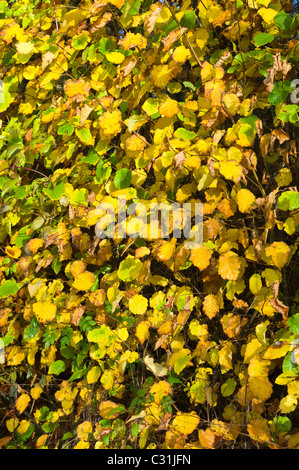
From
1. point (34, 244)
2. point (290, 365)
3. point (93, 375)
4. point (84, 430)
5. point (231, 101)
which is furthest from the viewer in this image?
point (34, 244)

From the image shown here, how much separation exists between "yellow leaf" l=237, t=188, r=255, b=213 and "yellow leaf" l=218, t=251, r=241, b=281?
17cm

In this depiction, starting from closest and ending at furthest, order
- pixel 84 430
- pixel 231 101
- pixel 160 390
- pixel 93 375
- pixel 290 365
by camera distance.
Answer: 1. pixel 290 365
2. pixel 231 101
3. pixel 160 390
4. pixel 84 430
5. pixel 93 375

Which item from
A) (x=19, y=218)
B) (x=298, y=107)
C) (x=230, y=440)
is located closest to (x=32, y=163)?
(x=19, y=218)

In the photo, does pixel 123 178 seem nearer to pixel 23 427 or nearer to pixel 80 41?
pixel 80 41

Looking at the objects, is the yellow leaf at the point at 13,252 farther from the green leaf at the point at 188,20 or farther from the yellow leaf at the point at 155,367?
the green leaf at the point at 188,20

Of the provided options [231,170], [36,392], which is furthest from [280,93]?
[36,392]

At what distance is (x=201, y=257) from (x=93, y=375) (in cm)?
76

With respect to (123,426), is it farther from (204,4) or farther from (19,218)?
(204,4)

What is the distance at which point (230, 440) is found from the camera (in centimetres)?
154

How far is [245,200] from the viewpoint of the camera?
1.52 meters

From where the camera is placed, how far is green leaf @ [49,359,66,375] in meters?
1.99

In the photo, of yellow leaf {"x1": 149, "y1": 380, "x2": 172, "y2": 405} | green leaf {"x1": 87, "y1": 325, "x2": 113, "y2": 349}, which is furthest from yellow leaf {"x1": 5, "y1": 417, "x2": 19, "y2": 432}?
yellow leaf {"x1": 149, "y1": 380, "x2": 172, "y2": 405}

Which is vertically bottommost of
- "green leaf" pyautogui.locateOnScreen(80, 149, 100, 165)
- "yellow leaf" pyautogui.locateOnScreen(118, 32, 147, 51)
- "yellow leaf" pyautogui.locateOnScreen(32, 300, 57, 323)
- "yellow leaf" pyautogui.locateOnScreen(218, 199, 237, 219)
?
"yellow leaf" pyautogui.locateOnScreen(32, 300, 57, 323)

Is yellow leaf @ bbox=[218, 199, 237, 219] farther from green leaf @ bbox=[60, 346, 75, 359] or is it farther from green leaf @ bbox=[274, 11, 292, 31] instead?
green leaf @ bbox=[60, 346, 75, 359]
